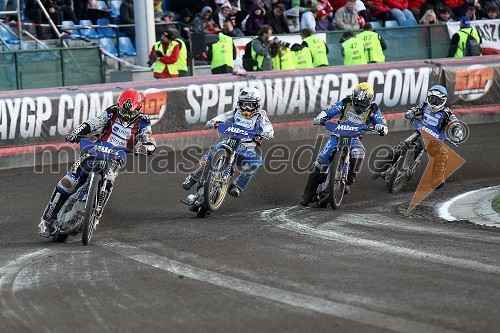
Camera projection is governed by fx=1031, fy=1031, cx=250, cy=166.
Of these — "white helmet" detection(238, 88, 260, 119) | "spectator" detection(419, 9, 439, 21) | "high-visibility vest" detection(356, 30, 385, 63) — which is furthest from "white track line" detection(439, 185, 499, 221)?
"spectator" detection(419, 9, 439, 21)

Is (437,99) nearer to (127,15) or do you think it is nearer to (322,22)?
(322,22)

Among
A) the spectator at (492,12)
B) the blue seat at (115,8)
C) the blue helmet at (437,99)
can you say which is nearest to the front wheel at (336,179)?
the blue helmet at (437,99)

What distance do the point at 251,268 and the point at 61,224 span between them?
10.1 feet

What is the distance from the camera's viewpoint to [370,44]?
76.4ft

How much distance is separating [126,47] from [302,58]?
446 cm

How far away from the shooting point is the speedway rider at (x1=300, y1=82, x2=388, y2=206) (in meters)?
14.4

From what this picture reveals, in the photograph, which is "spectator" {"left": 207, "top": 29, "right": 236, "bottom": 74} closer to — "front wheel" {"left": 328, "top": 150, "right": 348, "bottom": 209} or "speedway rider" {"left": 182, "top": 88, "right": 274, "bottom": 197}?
"speedway rider" {"left": 182, "top": 88, "right": 274, "bottom": 197}

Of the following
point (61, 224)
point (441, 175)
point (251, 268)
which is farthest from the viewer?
point (441, 175)

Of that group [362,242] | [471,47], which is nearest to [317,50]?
[471,47]

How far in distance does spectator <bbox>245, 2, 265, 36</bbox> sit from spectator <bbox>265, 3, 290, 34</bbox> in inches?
5.9

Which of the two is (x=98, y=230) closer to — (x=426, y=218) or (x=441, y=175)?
(x=426, y=218)

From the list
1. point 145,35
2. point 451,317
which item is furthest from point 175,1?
point 451,317

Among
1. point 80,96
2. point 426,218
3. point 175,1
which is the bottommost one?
point 426,218

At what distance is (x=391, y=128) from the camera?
70.7 feet
